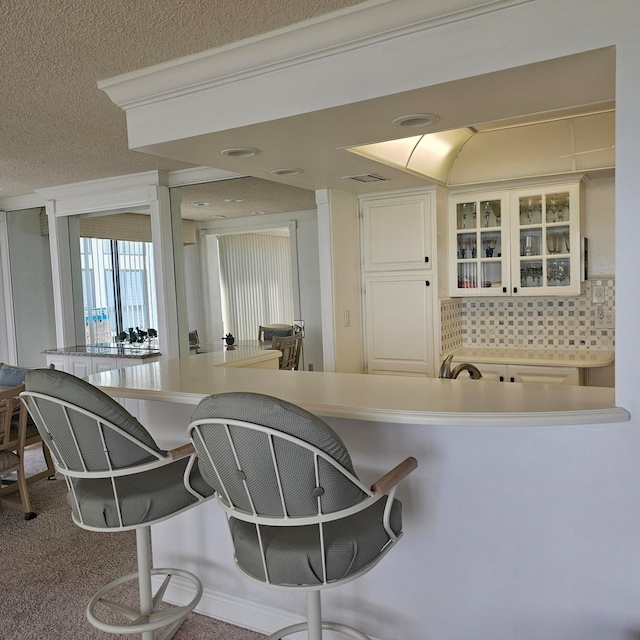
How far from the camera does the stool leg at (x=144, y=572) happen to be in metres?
2.02

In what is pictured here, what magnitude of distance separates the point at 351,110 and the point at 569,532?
166 cm

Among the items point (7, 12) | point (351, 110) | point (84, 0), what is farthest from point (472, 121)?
point (7, 12)

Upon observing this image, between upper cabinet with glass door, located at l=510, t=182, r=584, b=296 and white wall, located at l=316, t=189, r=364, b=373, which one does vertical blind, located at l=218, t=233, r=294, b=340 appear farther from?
upper cabinet with glass door, located at l=510, t=182, r=584, b=296

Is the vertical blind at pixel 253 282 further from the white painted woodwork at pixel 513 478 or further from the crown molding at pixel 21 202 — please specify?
the white painted woodwork at pixel 513 478

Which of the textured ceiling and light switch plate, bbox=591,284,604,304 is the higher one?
the textured ceiling

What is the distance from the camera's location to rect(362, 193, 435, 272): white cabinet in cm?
404

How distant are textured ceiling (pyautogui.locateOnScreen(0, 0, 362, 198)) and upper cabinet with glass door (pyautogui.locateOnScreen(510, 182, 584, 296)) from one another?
2.40 metres

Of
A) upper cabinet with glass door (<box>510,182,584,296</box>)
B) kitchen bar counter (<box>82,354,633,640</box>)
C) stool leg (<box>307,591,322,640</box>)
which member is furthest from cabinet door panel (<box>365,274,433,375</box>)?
stool leg (<box>307,591,322,640</box>)

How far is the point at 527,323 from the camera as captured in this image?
14.2 ft

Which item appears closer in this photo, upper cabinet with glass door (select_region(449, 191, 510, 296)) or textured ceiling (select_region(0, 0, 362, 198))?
textured ceiling (select_region(0, 0, 362, 198))

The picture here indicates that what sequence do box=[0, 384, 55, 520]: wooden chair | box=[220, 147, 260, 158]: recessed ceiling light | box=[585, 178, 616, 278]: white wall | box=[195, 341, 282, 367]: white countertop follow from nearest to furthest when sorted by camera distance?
box=[220, 147, 260, 158]: recessed ceiling light
box=[195, 341, 282, 367]: white countertop
box=[0, 384, 55, 520]: wooden chair
box=[585, 178, 616, 278]: white wall

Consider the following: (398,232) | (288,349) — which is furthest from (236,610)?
(288,349)

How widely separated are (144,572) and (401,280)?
8.88 feet

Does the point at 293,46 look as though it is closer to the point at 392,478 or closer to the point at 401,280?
the point at 392,478
